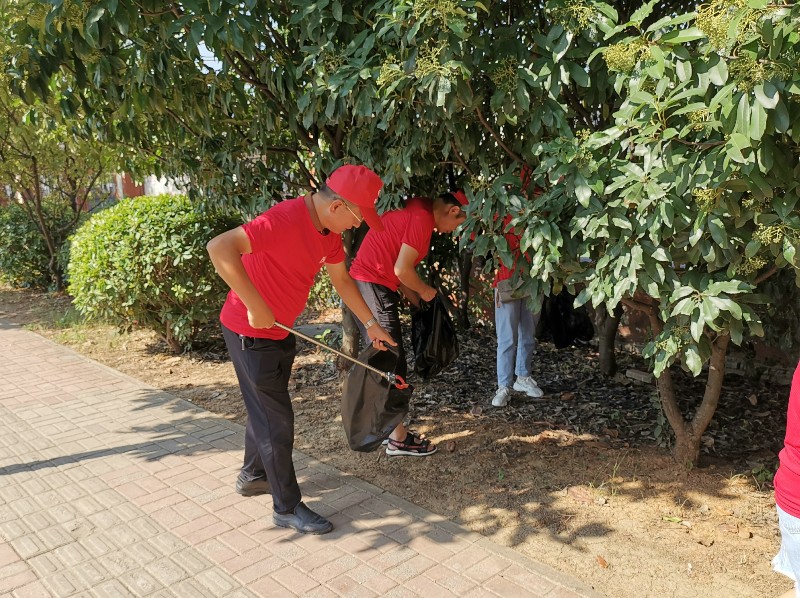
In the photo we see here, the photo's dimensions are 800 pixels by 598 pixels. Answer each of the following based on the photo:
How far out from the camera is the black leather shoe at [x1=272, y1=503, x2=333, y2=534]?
3361mm

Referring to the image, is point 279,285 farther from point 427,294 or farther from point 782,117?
point 782,117

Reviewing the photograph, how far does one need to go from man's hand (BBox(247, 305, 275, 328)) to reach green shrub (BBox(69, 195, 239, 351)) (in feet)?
12.2

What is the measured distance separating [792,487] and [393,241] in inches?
112

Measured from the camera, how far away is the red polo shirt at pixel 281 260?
3080 millimetres

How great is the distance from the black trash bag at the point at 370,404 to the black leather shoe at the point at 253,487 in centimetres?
56

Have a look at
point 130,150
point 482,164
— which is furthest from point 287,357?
point 130,150

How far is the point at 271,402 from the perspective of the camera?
334 cm

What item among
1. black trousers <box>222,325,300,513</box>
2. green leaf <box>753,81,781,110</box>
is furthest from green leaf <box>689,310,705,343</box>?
black trousers <box>222,325,300,513</box>

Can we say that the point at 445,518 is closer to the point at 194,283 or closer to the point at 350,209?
the point at 350,209

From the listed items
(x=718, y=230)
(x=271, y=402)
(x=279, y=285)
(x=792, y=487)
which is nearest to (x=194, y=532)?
(x=271, y=402)

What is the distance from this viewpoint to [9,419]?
5.25 meters

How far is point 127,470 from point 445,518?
85.9 inches

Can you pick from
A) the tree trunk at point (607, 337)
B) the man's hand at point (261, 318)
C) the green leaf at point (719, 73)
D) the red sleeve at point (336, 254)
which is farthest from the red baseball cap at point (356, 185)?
the tree trunk at point (607, 337)

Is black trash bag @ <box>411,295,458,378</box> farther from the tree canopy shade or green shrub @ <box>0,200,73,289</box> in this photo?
green shrub @ <box>0,200,73,289</box>
